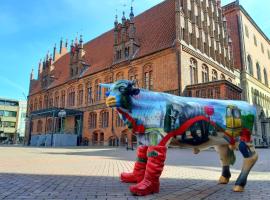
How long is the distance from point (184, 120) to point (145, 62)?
26.1 m

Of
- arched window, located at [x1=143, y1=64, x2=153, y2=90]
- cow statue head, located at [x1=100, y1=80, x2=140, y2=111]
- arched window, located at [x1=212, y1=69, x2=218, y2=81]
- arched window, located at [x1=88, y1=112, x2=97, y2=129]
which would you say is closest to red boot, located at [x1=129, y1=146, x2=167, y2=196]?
cow statue head, located at [x1=100, y1=80, x2=140, y2=111]

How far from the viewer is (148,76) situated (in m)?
30.0

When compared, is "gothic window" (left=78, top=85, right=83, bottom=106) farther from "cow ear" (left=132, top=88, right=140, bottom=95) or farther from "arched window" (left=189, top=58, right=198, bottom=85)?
"cow ear" (left=132, top=88, right=140, bottom=95)

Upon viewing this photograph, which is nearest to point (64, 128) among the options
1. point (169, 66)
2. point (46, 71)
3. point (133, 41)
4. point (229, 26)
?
point (46, 71)

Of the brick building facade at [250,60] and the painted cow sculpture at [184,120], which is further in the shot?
the brick building facade at [250,60]

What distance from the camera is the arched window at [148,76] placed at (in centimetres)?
2956

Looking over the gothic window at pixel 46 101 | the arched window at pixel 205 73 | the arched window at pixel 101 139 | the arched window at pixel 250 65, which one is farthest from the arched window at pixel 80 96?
the arched window at pixel 250 65

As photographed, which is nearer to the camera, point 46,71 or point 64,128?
point 64,128

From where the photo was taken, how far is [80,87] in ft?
131

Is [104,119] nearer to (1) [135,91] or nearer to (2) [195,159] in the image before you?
(2) [195,159]

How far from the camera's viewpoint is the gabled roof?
30.5m

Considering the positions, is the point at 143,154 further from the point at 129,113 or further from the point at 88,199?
the point at 88,199

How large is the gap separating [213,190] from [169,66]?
23.3 metres

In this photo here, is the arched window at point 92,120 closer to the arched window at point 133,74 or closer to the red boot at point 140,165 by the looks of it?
the arched window at point 133,74
